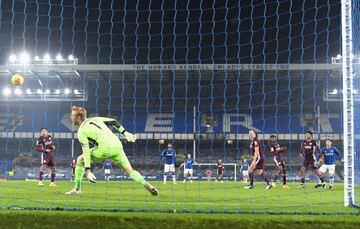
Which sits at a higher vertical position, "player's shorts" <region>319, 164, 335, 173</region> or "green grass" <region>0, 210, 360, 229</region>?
"player's shorts" <region>319, 164, 335, 173</region>

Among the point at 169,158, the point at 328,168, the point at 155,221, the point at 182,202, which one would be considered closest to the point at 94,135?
the point at 182,202

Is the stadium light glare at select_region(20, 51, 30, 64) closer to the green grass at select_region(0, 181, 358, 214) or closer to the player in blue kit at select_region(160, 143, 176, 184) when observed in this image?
the player in blue kit at select_region(160, 143, 176, 184)

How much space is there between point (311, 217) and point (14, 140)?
3429 cm

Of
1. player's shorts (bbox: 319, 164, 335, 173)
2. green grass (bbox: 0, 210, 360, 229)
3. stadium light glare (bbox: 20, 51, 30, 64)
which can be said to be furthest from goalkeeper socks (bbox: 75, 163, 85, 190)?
stadium light glare (bbox: 20, 51, 30, 64)

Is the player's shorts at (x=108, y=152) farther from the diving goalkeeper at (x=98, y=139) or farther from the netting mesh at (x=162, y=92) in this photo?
the netting mesh at (x=162, y=92)

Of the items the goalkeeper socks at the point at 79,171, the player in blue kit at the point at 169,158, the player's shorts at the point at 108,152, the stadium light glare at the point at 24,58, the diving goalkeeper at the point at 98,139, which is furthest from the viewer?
the stadium light glare at the point at 24,58

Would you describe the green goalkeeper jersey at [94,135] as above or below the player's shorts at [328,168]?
above

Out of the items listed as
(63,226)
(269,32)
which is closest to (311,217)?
(63,226)

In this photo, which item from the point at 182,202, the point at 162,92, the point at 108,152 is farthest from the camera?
the point at 162,92

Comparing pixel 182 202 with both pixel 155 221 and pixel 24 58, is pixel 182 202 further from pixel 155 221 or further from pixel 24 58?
pixel 24 58

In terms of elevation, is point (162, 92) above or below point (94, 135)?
above

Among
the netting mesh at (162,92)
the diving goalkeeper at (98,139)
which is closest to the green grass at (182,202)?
the diving goalkeeper at (98,139)

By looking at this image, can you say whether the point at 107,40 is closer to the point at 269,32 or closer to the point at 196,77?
the point at 196,77

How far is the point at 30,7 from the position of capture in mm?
31344
